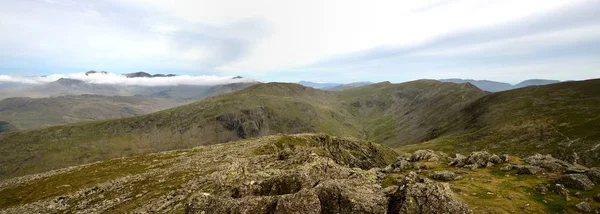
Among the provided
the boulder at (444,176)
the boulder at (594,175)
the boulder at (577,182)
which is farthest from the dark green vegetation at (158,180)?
the boulder at (594,175)

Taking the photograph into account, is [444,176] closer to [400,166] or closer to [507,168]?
[507,168]

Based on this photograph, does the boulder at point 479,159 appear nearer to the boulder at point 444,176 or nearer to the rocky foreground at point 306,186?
the rocky foreground at point 306,186

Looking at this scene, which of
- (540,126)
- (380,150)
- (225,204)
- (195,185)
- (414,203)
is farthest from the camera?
(540,126)

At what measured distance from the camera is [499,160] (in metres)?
60.4

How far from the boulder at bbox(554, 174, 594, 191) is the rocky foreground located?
0.11m

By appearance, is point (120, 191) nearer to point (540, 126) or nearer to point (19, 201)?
point (19, 201)

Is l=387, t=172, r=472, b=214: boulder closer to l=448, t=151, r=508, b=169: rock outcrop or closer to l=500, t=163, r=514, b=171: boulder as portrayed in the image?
l=500, t=163, r=514, b=171: boulder

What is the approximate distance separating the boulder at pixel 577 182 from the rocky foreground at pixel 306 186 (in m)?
0.11

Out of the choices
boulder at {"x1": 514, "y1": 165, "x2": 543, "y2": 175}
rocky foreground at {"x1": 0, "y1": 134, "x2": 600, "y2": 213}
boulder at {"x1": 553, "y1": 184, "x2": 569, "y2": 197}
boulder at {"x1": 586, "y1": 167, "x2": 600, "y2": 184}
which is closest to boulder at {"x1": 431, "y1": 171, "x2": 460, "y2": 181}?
rocky foreground at {"x1": 0, "y1": 134, "x2": 600, "y2": 213}

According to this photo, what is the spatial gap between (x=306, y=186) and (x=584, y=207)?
3049 centimetres

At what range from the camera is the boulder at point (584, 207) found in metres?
32.4

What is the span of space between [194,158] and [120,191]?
1061 inches

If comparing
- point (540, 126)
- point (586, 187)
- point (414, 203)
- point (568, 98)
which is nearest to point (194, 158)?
point (414, 203)

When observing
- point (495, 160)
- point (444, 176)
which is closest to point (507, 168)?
point (495, 160)
